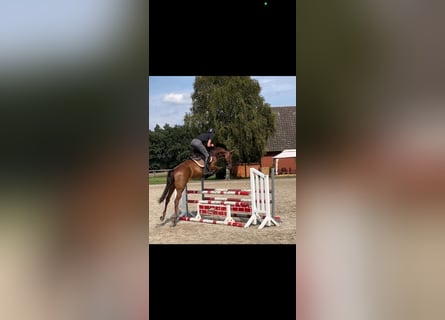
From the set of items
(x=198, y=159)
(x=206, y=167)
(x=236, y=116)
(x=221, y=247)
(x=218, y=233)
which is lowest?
(x=218, y=233)

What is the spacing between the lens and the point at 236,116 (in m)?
9.57

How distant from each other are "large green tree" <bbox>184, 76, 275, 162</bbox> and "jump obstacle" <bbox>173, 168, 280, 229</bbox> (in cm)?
280

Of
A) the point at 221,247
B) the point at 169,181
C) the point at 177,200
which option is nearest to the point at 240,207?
the point at 177,200

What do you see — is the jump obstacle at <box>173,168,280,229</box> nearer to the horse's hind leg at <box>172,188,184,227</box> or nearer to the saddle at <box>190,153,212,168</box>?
the horse's hind leg at <box>172,188,184,227</box>

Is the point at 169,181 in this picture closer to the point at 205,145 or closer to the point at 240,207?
the point at 205,145

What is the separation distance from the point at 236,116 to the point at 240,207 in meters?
3.75

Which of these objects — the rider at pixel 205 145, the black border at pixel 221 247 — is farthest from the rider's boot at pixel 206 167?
the black border at pixel 221 247

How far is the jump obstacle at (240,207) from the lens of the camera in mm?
5957

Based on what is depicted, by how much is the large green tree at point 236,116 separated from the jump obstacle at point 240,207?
2804 mm

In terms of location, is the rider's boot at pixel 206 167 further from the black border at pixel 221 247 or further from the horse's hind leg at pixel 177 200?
the black border at pixel 221 247
